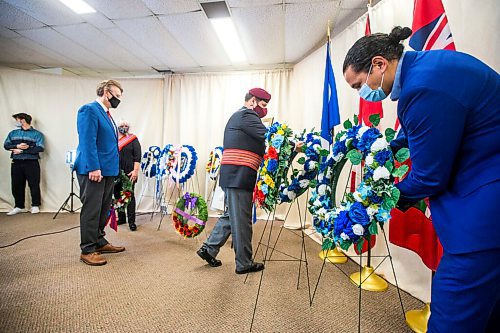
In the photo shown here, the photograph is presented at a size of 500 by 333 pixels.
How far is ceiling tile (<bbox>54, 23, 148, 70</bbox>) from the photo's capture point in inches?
136

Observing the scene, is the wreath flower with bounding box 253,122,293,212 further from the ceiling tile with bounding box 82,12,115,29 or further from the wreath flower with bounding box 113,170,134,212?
the ceiling tile with bounding box 82,12,115,29

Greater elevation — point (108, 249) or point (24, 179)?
point (24, 179)

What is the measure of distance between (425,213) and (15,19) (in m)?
4.61

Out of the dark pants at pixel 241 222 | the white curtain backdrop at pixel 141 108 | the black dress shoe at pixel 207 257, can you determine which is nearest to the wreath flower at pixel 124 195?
the white curtain backdrop at pixel 141 108

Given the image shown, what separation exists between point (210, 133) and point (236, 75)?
113cm

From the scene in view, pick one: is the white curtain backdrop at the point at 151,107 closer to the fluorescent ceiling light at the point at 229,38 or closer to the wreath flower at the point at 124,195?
the fluorescent ceiling light at the point at 229,38

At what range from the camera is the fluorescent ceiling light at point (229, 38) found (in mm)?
3235

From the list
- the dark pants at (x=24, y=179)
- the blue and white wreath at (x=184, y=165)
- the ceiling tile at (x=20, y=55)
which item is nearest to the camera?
the ceiling tile at (x=20, y=55)

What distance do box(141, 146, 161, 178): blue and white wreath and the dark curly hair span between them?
4040 mm

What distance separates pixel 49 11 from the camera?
120 inches

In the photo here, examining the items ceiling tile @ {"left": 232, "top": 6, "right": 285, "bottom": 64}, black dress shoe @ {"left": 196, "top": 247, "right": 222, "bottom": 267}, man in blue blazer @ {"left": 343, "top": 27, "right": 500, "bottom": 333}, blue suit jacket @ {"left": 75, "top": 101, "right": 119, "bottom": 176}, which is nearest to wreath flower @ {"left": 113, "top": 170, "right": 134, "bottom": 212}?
blue suit jacket @ {"left": 75, "top": 101, "right": 119, "bottom": 176}

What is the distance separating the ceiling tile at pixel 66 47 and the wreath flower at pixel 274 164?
11.3ft

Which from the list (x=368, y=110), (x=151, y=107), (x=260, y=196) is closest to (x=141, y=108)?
(x=151, y=107)

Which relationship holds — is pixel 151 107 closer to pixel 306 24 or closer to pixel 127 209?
pixel 127 209
